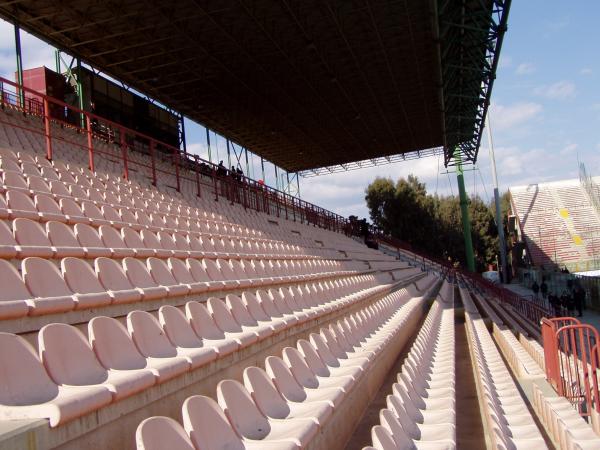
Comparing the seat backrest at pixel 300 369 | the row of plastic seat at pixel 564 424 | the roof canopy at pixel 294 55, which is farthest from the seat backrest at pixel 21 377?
the roof canopy at pixel 294 55

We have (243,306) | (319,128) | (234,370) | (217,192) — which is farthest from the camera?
(319,128)

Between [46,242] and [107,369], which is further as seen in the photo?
[46,242]

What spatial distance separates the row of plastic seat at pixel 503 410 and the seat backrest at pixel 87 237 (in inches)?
113

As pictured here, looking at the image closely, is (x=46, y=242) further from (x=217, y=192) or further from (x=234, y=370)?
(x=217, y=192)

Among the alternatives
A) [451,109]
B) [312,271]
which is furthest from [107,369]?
[451,109]

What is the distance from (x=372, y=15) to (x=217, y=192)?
6183 mm

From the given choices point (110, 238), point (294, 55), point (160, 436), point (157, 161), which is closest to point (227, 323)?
point (110, 238)

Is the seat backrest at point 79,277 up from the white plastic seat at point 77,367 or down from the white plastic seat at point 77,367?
up

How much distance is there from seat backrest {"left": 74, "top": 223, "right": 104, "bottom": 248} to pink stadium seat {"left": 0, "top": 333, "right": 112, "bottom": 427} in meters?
2.11

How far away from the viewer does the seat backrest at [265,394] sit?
2465 millimetres

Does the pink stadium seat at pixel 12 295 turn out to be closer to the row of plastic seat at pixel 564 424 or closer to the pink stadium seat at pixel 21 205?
the pink stadium seat at pixel 21 205

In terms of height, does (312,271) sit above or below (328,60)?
below

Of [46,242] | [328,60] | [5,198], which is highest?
[328,60]

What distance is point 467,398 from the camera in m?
4.72
